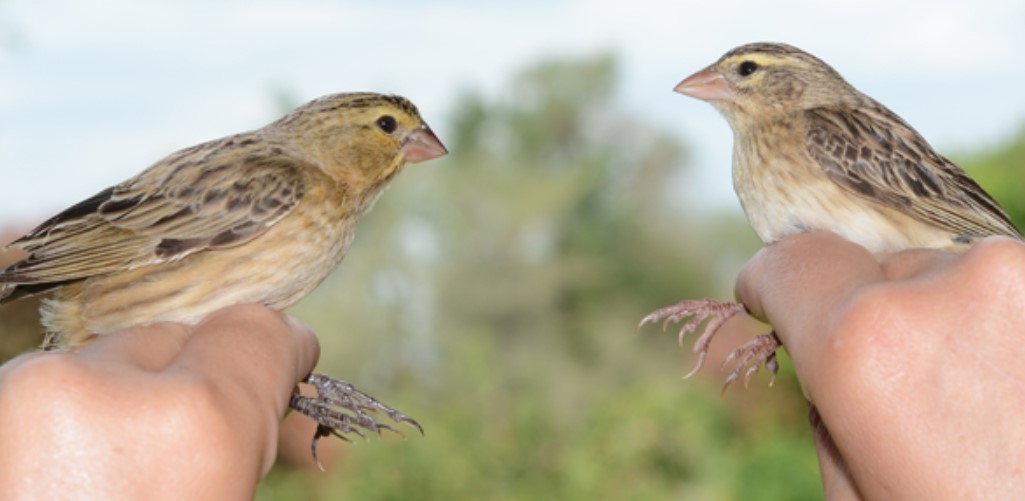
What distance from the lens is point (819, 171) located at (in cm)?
458

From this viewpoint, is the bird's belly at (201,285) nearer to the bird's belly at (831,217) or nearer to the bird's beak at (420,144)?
the bird's beak at (420,144)

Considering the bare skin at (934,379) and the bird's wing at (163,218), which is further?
the bird's wing at (163,218)

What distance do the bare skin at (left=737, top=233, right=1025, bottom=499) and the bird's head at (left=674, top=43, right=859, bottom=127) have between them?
2592 mm

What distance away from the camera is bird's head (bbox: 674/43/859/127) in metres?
5.04

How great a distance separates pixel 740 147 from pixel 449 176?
14016mm

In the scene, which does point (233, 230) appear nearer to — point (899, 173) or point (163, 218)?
A: point (163, 218)

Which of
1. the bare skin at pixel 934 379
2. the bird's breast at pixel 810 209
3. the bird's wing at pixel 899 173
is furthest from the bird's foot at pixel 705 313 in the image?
the bare skin at pixel 934 379

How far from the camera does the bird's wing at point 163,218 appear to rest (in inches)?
165

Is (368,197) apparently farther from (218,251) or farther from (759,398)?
(759,398)

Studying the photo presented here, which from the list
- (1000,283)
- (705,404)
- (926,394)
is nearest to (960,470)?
(926,394)

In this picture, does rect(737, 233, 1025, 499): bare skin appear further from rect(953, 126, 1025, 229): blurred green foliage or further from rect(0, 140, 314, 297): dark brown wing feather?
rect(953, 126, 1025, 229): blurred green foliage

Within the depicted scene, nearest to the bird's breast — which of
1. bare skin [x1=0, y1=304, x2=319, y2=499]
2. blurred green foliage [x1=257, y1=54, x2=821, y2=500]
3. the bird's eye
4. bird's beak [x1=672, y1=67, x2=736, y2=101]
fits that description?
bird's beak [x1=672, y1=67, x2=736, y2=101]

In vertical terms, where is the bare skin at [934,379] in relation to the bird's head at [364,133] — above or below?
above

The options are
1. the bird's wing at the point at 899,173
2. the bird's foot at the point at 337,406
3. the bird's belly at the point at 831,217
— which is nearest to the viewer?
the bird's foot at the point at 337,406
